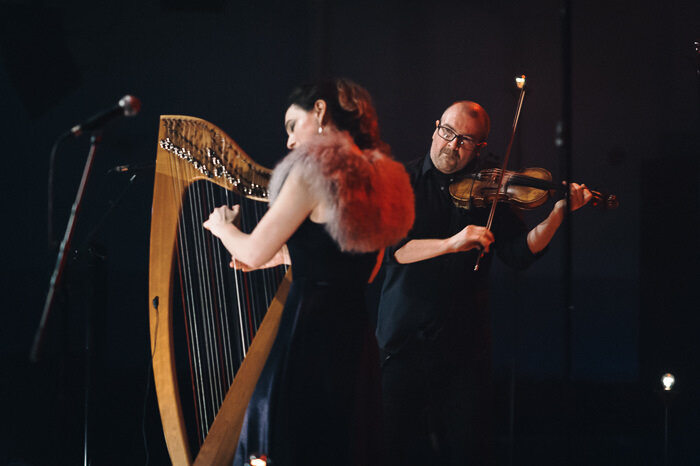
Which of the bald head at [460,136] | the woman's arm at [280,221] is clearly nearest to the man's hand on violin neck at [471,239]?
the bald head at [460,136]

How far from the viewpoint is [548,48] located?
12.7 ft

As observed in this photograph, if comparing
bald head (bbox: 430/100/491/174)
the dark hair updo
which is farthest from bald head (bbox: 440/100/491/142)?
the dark hair updo

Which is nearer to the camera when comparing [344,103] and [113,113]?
[113,113]

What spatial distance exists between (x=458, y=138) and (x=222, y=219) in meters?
0.93

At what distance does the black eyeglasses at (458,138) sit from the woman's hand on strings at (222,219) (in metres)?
0.86

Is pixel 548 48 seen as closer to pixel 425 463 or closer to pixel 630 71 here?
pixel 630 71

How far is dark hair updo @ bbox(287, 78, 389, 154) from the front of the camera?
1728mm

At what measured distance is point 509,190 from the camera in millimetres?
2262

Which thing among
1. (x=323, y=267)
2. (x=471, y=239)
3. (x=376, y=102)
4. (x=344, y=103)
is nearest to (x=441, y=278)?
(x=471, y=239)

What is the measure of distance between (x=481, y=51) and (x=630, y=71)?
0.86 metres

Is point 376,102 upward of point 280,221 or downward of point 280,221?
upward

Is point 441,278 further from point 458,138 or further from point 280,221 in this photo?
point 280,221

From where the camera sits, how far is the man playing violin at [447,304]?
2176 mm

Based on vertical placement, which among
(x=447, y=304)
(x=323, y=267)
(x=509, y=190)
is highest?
(x=509, y=190)
